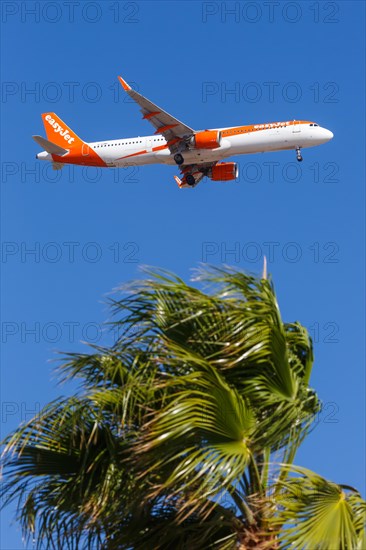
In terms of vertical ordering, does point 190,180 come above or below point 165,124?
below

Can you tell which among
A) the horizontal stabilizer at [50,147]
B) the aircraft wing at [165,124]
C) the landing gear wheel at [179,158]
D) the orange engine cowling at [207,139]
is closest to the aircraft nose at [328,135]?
the orange engine cowling at [207,139]

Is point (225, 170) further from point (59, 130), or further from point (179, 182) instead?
point (59, 130)

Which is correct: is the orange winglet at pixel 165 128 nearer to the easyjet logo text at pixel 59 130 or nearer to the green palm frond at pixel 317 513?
the easyjet logo text at pixel 59 130

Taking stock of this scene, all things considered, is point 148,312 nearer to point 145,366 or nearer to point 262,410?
point 145,366

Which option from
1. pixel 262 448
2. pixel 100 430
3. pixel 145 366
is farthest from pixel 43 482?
pixel 262 448

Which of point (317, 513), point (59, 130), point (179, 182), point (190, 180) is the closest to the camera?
point (317, 513)

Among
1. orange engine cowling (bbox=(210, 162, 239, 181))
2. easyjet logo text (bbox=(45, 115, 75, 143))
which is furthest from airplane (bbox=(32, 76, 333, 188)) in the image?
easyjet logo text (bbox=(45, 115, 75, 143))

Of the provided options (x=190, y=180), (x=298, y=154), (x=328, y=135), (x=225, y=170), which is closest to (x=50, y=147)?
(x=190, y=180)

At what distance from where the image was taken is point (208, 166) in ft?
144

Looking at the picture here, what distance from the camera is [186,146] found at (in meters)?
42.3

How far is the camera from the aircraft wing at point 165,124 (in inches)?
1620

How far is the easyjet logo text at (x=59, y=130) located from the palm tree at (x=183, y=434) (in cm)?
4136

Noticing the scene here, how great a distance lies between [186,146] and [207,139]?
1.69m

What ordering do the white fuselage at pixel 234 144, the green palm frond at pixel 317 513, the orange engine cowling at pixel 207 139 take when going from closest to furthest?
1. the green palm frond at pixel 317 513
2. the white fuselage at pixel 234 144
3. the orange engine cowling at pixel 207 139
